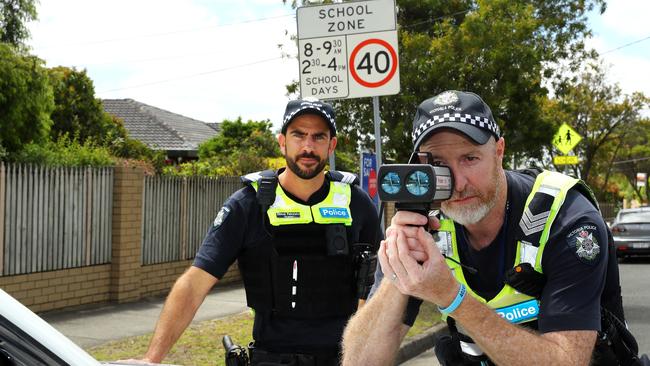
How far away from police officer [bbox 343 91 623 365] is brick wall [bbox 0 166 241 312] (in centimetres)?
773

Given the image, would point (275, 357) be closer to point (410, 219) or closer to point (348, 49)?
point (410, 219)

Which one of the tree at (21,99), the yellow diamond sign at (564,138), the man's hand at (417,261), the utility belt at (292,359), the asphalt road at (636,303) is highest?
the tree at (21,99)

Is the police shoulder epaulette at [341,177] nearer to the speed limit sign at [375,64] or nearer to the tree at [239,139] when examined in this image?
the speed limit sign at [375,64]

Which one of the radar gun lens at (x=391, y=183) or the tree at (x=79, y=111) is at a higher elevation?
the tree at (x=79, y=111)

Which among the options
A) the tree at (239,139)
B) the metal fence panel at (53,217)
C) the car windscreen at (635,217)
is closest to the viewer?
the metal fence panel at (53,217)

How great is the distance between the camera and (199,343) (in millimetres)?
7934

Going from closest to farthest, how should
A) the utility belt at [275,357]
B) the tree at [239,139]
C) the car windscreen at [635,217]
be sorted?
the utility belt at [275,357] < the car windscreen at [635,217] < the tree at [239,139]

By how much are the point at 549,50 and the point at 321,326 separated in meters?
15.1

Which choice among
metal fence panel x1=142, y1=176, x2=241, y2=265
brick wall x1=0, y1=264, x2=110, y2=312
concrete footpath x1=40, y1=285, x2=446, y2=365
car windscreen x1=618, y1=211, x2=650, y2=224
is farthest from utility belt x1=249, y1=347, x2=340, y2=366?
car windscreen x1=618, y1=211, x2=650, y2=224

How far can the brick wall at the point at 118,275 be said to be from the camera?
9633 mm

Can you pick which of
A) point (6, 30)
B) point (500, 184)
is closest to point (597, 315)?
point (500, 184)

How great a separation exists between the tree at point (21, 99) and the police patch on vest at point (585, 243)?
51.0 feet

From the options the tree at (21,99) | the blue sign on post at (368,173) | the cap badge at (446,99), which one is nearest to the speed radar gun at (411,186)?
the cap badge at (446,99)

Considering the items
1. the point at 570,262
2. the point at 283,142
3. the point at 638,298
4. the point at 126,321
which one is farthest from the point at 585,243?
the point at 638,298
